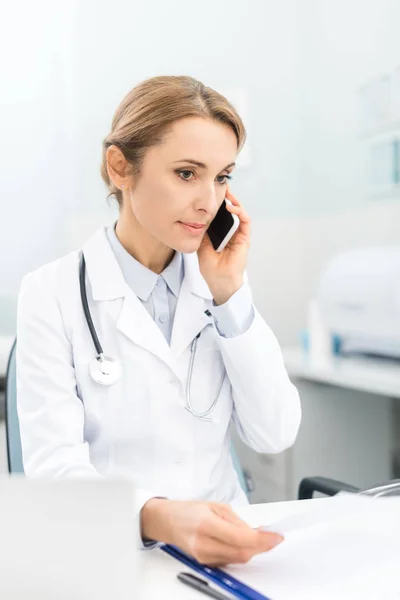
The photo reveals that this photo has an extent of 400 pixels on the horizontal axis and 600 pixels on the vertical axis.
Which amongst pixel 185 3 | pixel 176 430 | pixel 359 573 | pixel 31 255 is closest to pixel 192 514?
pixel 359 573

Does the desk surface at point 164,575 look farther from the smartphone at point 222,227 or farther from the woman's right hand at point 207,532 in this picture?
the smartphone at point 222,227

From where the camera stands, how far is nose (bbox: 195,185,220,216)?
94 centimetres

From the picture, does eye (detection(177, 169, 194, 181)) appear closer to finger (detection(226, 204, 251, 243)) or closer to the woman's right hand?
finger (detection(226, 204, 251, 243))

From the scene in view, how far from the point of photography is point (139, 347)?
3.03 ft

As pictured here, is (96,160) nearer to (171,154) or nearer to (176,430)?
(171,154)

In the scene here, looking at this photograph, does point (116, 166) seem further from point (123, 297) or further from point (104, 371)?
point (104, 371)

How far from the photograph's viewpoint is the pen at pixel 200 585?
488 mm

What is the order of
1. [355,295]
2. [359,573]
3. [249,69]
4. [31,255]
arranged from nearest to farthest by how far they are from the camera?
[359,573] → [31,255] → [249,69] → [355,295]

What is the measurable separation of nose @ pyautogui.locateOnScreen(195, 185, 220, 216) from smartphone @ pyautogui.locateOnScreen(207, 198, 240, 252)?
4cm

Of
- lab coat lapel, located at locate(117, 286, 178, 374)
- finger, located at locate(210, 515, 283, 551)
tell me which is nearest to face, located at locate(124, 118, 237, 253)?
lab coat lapel, located at locate(117, 286, 178, 374)

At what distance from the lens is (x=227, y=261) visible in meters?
0.96

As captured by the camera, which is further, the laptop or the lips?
the lips

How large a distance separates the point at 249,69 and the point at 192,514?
3.91 feet

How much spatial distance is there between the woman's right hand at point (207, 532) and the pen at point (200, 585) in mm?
22
